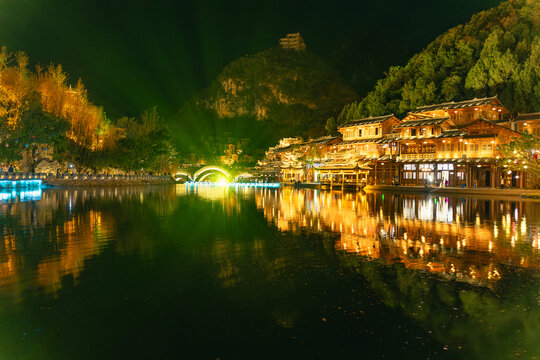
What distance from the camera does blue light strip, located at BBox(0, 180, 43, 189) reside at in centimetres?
4450

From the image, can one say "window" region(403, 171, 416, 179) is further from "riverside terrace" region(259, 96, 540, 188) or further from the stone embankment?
the stone embankment

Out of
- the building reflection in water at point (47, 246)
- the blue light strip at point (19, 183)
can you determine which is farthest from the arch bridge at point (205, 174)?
the building reflection in water at point (47, 246)

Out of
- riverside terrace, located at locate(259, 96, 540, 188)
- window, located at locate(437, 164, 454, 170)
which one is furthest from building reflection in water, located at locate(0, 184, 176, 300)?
window, located at locate(437, 164, 454, 170)

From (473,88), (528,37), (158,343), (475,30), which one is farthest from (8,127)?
(475,30)

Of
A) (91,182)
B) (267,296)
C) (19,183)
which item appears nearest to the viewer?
(267,296)

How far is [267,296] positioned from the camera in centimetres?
708

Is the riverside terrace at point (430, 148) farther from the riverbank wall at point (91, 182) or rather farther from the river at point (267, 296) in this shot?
the river at point (267, 296)

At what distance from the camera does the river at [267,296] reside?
519 centimetres

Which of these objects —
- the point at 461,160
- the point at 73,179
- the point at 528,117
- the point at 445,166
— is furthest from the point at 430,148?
the point at 73,179

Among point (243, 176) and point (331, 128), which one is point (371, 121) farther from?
point (243, 176)

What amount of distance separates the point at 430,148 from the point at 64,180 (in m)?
52.3

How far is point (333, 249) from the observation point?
11.4 m

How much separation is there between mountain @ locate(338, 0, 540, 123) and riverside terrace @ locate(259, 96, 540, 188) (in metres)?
8.01

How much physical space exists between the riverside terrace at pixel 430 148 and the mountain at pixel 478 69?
801 cm
